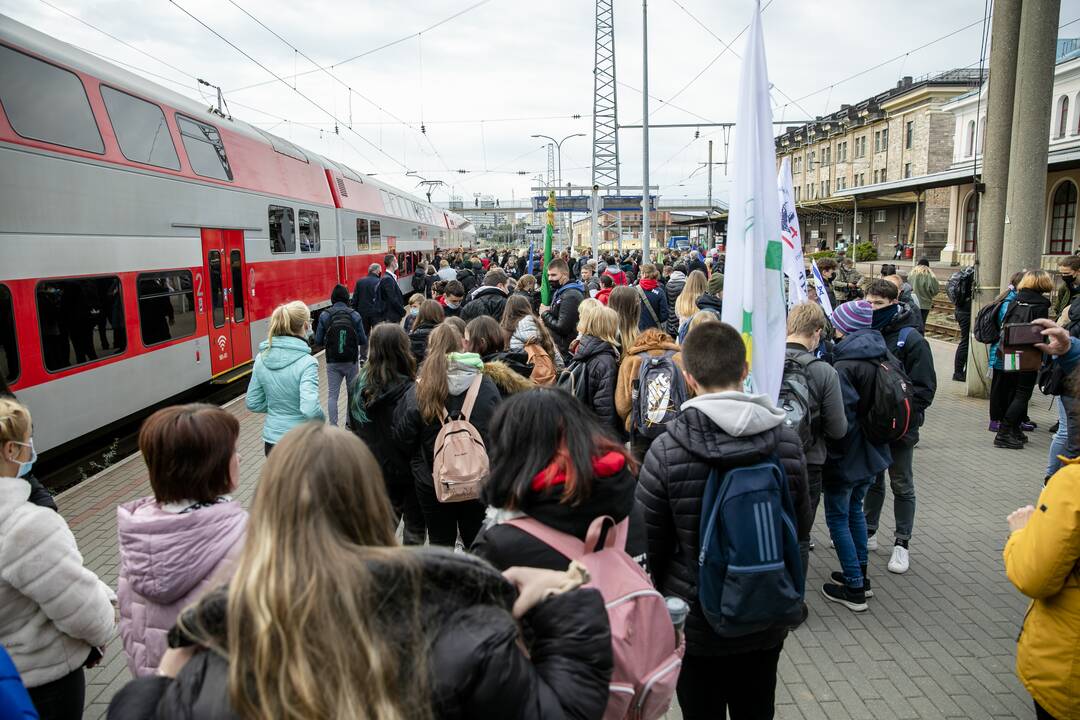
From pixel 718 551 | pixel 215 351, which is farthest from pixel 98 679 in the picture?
pixel 215 351

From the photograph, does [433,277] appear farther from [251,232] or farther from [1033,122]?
[1033,122]

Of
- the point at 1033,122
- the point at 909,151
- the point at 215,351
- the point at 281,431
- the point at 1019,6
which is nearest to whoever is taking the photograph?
the point at 281,431

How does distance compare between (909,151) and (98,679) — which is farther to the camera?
(909,151)

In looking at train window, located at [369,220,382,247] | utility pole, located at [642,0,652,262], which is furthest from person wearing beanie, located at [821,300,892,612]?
train window, located at [369,220,382,247]

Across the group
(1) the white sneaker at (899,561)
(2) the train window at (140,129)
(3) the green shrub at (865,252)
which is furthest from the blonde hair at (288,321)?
(3) the green shrub at (865,252)

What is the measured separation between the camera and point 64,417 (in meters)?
6.95

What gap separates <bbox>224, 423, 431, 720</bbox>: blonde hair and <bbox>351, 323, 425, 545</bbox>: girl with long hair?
3074 mm

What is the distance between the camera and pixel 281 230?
13.4 m

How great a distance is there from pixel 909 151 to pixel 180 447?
61.3m

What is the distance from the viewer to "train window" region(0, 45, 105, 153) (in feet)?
21.0

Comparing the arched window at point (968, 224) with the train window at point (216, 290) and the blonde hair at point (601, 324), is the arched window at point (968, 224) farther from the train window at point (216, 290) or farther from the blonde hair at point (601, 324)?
the blonde hair at point (601, 324)

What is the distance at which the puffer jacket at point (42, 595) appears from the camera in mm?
2268

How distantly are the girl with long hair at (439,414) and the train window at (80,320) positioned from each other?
14.8 feet

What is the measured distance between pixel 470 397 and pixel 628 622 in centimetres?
242
